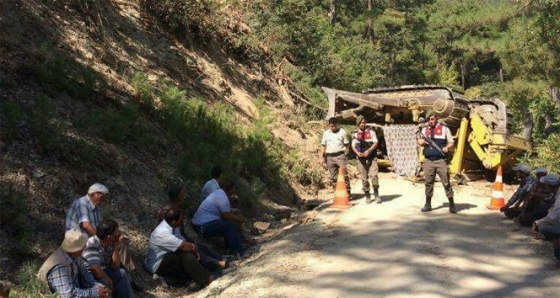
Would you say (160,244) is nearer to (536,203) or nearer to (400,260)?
(400,260)

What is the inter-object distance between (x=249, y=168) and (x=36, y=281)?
668cm

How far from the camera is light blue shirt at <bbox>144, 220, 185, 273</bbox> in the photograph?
7.20m

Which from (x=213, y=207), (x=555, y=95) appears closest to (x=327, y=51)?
(x=555, y=95)

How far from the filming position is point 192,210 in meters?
9.32

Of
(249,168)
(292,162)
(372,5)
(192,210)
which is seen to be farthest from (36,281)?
(372,5)

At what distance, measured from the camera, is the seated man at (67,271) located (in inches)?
207

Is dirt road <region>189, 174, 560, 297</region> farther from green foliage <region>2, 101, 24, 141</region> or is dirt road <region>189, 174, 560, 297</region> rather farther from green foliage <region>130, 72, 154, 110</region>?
green foliage <region>130, 72, 154, 110</region>

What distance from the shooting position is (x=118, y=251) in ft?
21.4

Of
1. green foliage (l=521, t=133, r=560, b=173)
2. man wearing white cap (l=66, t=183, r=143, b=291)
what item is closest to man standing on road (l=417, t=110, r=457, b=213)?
green foliage (l=521, t=133, r=560, b=173)

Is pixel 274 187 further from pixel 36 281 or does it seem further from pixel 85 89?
pixel 36 281

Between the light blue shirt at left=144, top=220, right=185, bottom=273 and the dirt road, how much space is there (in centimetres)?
72

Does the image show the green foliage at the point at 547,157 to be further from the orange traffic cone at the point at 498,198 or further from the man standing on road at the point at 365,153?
the man standing on road at the point at 365,153

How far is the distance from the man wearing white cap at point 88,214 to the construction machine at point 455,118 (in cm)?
870

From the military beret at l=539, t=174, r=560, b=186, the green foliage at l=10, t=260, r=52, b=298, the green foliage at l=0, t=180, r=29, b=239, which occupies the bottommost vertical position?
the green foliage at l=10, t=260, r=52, b=298
